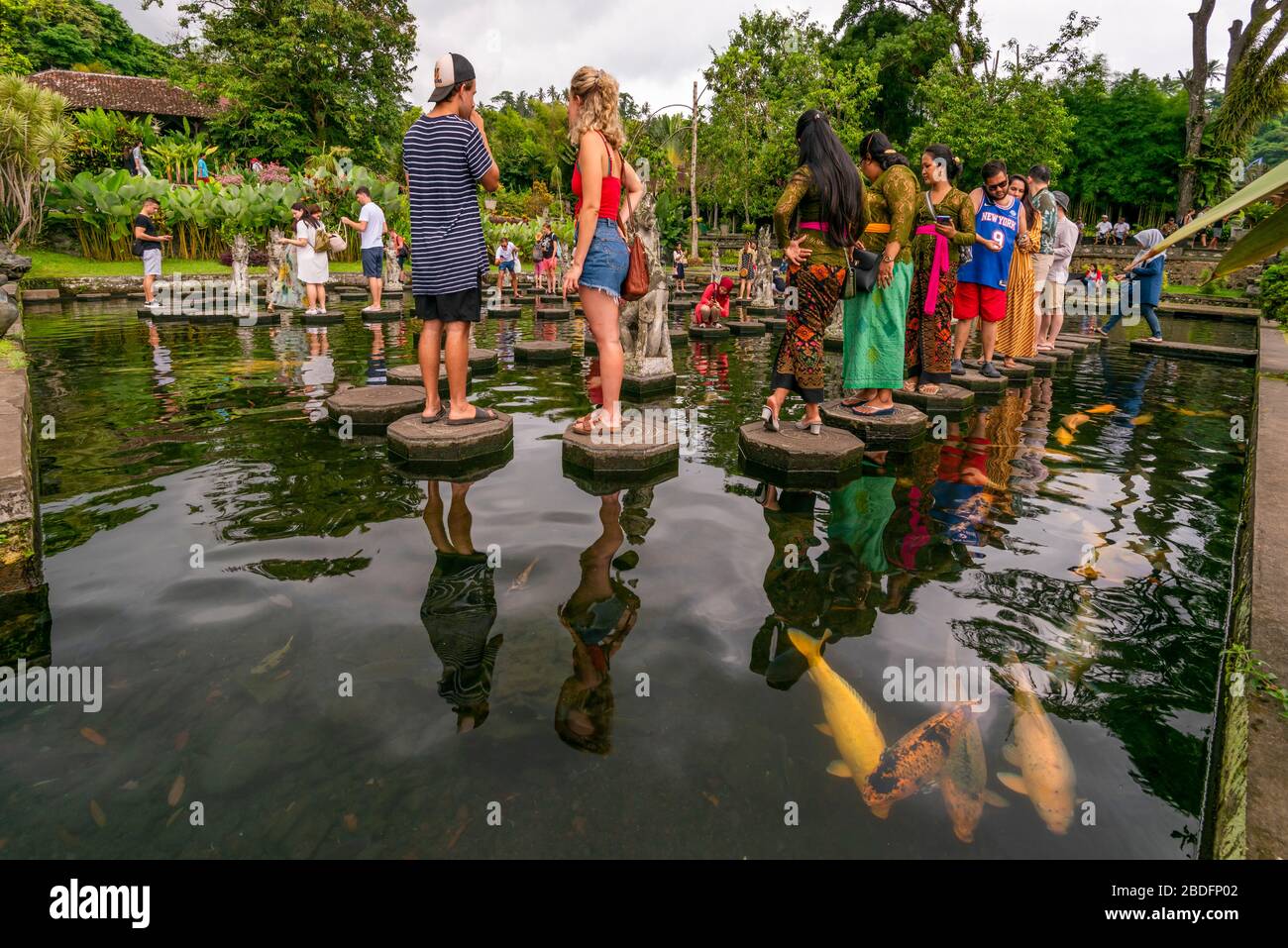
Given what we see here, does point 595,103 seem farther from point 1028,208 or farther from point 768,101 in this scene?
point 768,101

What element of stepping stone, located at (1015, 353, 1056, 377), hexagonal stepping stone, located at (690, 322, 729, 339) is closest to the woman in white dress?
hexagonal stepping stone, located at (690, 322, 729, 339)

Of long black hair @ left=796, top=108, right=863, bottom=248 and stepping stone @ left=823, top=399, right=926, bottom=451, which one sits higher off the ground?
long black hair @ left=796, top=108, right=863, bottom=248

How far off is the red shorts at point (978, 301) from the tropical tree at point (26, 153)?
68.7 ft

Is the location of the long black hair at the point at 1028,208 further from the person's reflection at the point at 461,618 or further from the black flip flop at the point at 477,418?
the person's reflection at the point at 461,618

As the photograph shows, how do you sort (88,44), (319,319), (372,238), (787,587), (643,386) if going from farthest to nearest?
(88,44) → (372,238) → (319,319) → (643,386) → (787,587)

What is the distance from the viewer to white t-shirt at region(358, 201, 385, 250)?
11.2 metres

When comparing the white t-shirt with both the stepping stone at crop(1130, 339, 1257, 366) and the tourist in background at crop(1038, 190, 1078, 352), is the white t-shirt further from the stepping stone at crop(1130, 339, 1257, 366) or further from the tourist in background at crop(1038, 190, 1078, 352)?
the stepping stone at crop(1130, 339, 1257, 366)

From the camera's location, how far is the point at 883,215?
16.1ft

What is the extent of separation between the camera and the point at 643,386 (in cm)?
669

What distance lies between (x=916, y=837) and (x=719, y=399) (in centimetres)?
514

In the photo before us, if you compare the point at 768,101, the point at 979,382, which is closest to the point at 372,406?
the point at 979,382

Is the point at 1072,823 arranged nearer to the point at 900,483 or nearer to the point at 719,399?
the point at 900,483

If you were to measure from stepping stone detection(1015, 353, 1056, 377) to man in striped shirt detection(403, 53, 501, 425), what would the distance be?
6.36m

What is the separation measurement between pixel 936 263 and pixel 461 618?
187 inches
